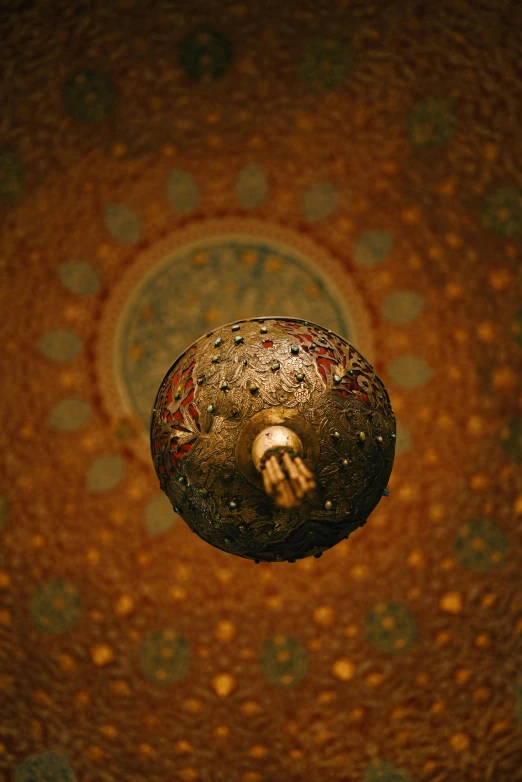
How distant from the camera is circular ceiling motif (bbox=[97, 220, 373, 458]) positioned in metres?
6.32

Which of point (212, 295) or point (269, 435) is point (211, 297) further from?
point (269, 435)

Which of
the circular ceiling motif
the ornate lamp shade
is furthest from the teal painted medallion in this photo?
the ornate lamp shade

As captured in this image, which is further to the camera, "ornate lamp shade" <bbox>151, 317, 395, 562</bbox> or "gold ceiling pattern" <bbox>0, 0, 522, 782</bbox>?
"gold ceiling pattern" <bbox>0, 0, 522, 782</bbox>

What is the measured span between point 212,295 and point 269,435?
3.54 meters

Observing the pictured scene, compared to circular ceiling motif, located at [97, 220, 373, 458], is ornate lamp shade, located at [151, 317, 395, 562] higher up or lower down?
lower down

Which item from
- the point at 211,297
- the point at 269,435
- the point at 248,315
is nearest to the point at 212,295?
the point at 211,297

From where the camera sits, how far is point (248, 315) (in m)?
6.40

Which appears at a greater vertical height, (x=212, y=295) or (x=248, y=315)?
(x=212, y=295)

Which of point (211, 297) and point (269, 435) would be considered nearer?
point (269, 435)

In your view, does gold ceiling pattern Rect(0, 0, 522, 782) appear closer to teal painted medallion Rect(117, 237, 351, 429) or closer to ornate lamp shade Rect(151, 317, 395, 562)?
teal painted medallion Rect(117, 237, 351, 429)

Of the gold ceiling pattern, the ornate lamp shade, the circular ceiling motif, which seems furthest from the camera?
the circular ceiling motif

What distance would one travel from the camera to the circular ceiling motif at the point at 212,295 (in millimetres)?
6316

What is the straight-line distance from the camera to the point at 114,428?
6.43 m

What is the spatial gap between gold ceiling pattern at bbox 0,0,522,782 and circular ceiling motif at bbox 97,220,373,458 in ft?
0.05
